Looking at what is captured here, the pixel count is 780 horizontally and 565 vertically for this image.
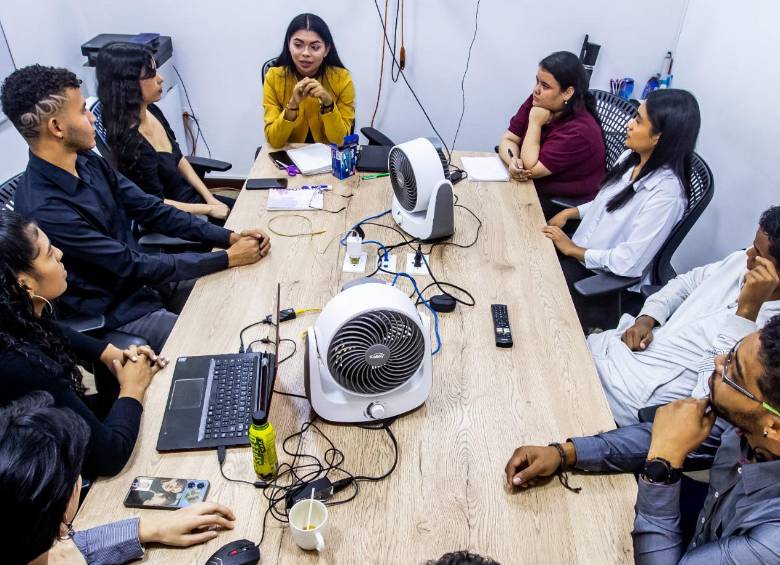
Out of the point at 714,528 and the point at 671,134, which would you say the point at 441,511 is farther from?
the point at 671,134

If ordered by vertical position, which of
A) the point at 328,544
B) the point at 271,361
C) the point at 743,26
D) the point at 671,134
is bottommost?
the point at 328,544

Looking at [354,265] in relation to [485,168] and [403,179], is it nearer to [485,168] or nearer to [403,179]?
[403,179]

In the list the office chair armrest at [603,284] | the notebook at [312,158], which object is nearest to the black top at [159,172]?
the notebook at [312,158]

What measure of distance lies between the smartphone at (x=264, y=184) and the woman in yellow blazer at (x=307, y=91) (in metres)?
0.34

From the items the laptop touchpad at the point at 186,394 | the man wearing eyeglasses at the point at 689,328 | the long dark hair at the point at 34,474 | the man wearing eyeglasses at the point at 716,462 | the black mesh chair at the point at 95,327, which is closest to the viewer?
the long dark hair at the point at 34,474

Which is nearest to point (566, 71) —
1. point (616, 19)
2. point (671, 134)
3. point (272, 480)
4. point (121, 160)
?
point (671, 134)

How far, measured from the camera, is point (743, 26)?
8.21ft

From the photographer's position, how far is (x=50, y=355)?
51.9 inches

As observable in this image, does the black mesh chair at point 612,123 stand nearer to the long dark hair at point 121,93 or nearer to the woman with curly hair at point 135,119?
the woman with curly hair at point 135,119

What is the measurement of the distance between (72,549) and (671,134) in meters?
2.05

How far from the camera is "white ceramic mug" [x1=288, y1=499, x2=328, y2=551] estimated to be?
103 cm

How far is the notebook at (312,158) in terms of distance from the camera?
243 cm

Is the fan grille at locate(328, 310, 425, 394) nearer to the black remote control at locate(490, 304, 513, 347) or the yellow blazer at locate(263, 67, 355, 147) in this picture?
the black remote control at locate(490, 304, 513, 347)

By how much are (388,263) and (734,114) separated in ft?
5.92
